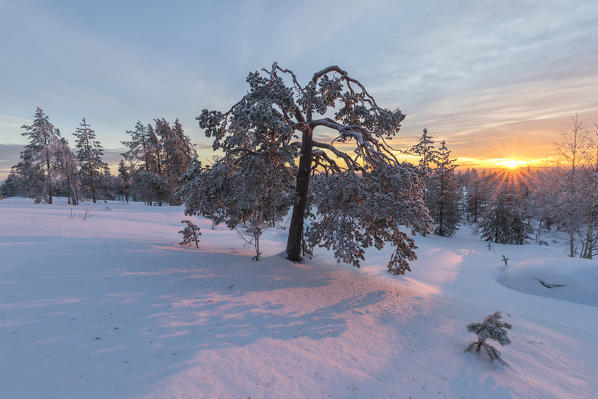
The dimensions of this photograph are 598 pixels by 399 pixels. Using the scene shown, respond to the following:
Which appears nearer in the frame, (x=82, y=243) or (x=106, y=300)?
(x=106, y=300)

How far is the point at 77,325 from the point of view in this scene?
14.8 ft

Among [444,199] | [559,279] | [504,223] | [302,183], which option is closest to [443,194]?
[444,199]

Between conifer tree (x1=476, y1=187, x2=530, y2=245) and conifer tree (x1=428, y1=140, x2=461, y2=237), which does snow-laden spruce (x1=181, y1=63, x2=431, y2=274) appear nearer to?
conifer tree (x1=428, y1=140, x2=461, y2=237)

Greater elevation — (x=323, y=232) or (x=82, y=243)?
(x=323, y=232)

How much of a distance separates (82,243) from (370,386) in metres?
11.5

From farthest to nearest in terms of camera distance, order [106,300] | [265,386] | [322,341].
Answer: [106,300] → [322,341] → [265,386]

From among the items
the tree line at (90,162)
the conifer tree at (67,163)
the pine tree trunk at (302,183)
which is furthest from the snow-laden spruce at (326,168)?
the conifer tree at (67,163)

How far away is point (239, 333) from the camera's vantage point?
503 cm

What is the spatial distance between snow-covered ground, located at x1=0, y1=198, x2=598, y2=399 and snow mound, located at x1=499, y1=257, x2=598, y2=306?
1.30m

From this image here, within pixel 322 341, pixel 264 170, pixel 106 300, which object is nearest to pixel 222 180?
pixel 264 170

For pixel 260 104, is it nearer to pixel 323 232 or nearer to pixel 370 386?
pixel 323 232

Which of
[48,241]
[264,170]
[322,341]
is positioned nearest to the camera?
[322,341]

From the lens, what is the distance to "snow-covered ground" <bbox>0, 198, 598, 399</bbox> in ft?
12.0

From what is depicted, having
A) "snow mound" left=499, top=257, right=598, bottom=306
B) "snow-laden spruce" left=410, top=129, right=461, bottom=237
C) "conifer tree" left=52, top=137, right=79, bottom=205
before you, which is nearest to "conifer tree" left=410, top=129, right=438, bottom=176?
"snow-laden spruce" left=410, top=129, right=461, bottom=237
